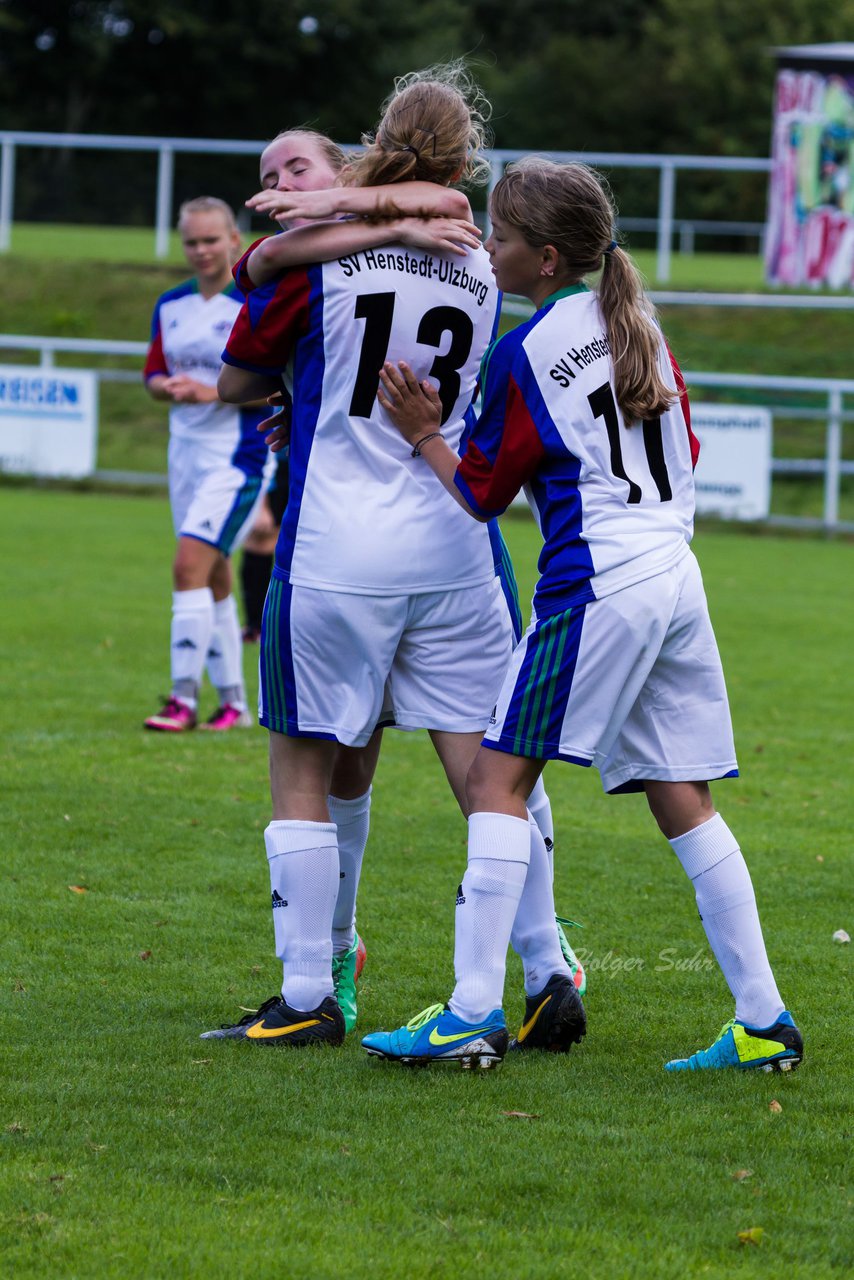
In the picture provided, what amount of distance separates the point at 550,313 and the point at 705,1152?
1726 millimetres

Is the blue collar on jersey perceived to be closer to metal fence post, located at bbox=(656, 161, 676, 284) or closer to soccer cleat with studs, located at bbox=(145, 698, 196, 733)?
soccer cleat with studs, located at bbox=(145, 698, 196, 733)

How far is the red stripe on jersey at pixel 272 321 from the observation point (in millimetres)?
3857

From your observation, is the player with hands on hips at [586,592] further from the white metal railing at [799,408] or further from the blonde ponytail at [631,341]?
the white metal railing at [799,408]

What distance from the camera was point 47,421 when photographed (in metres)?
19.4

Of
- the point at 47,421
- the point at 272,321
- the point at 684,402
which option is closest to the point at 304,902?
the point at 272,321

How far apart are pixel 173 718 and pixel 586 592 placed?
15.5 ft

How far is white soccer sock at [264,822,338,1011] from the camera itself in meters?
4.05

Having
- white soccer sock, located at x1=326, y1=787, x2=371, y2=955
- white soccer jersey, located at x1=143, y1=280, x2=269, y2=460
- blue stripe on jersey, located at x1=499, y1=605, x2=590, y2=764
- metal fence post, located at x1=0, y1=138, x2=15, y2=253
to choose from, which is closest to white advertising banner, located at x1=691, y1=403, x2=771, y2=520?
white soccer jersey, located at x1=143, y1=280, x2=269, y2=460

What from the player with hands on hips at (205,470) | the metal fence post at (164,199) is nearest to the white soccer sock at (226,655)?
the player with hands on hips at (205,470)

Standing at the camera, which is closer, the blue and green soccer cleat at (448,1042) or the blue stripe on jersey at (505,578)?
the blue and green soccer cleat at (448,1042)

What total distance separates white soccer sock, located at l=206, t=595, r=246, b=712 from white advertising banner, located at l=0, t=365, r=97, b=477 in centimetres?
1100

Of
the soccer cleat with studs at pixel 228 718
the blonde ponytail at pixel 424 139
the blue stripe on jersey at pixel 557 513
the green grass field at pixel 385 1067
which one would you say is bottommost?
the soccer cleat with studs at pixel 228 718

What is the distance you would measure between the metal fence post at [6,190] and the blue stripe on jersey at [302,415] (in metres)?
20.7

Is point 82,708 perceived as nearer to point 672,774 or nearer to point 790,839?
point 790,839
